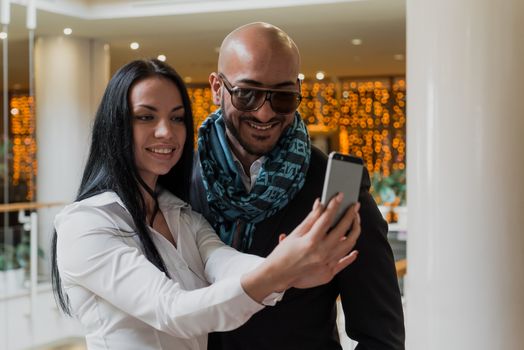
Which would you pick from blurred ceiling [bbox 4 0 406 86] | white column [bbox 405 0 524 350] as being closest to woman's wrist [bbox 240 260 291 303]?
white column [bbox 405 0 524 350]

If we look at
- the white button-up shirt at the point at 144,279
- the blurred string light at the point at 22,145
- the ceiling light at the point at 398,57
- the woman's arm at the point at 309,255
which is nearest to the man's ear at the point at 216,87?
the white button-up shirt at the point at 144,279

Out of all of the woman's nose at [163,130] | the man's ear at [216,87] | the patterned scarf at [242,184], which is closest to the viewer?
the woman's nose at [163,130]

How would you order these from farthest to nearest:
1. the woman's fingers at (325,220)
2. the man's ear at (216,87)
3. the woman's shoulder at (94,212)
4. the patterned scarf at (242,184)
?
1. the man's ear at (216,87)
2. the patterned scarf at (242,184)
3. the woman's shoulder at (94,212)
4. the woman's fingers at (325,220)

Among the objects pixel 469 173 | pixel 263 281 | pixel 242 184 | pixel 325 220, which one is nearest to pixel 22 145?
pixel 469 173

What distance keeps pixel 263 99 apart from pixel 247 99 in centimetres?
4

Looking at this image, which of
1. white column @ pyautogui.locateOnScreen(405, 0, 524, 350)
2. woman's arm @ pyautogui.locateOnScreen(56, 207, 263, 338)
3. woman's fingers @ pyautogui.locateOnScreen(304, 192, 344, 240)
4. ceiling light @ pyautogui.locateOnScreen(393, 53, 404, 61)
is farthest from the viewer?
ceiling light @ pyautogui.locateOnScreen(393, 53, 404, 61)

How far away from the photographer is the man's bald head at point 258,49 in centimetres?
171

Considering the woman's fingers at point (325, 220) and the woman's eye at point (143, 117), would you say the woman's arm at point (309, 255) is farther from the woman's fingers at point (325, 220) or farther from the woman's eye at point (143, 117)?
the woman's eye at point (143, 117)

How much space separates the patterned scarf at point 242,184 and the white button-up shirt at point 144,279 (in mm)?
67

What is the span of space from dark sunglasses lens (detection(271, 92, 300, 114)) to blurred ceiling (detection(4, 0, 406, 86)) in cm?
525

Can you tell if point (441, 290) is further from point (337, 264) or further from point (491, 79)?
point (337, 264)

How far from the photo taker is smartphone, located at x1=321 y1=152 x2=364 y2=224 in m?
1.16

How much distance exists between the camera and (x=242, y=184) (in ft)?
5.70

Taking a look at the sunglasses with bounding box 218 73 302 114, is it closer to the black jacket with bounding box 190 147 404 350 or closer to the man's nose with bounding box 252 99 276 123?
the man's nose with bounding box 252 99 276 123
